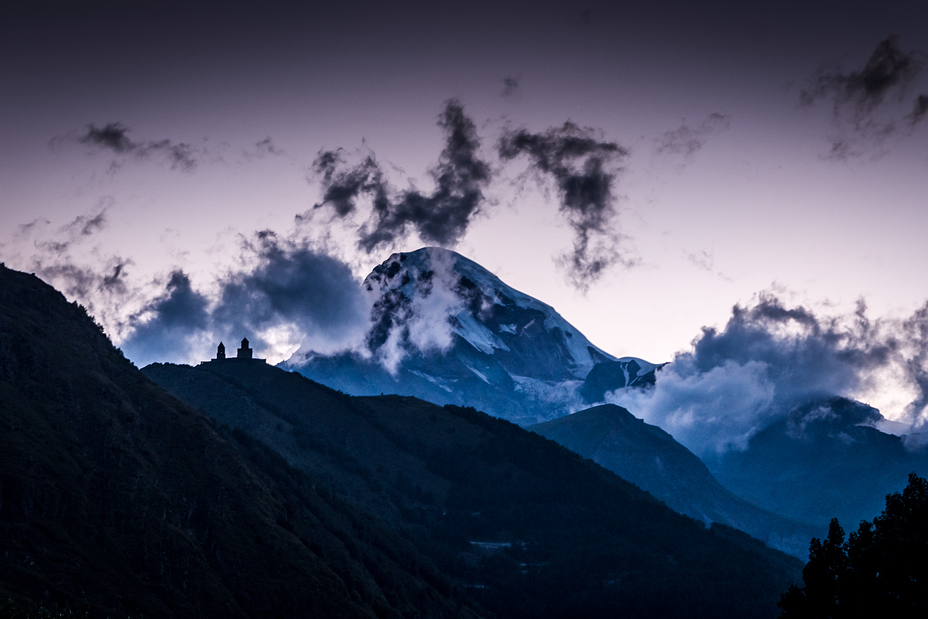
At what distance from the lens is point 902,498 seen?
Result: 382 ft

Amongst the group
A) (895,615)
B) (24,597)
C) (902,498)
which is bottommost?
(24,597)

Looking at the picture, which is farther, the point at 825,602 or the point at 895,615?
the point at 825,602

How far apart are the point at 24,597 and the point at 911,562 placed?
158 m

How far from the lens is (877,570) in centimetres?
11525

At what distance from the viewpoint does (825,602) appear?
116812mm

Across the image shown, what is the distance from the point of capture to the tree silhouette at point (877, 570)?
10988cm

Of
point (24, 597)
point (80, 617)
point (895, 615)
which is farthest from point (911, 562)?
point (24, 597)

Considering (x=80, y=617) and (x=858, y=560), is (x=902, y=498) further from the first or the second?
(x=80, y=617)

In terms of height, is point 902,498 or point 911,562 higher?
point 902,498

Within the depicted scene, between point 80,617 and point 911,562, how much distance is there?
112568mm

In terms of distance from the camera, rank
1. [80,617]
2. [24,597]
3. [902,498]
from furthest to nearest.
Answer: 1. [24,597]
2. [80,617]
3. [902,498]

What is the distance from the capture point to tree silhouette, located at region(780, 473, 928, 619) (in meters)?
110

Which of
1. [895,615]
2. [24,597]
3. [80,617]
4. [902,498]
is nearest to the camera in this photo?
[895,615]

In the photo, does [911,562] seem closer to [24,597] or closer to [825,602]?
[825,602]
